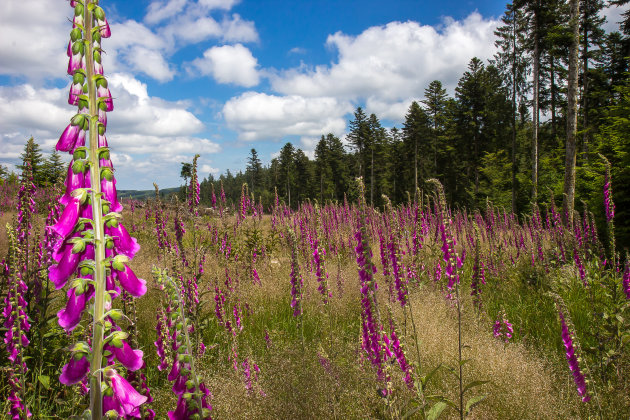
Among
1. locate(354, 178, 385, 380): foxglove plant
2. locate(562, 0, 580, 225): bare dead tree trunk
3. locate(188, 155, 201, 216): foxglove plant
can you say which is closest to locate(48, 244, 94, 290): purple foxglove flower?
locate(354, 178, 385, 380): foxglove plant

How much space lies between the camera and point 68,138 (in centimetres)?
97

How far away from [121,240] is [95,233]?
0.47ft

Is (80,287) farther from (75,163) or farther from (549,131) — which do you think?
(549,131)

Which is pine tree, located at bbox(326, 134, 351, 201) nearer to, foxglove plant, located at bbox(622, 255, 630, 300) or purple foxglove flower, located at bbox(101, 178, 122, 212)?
foxglove plant, located at bbox(622, 255, 630, 300)

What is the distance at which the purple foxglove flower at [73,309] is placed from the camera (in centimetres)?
93

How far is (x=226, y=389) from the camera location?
116 inches

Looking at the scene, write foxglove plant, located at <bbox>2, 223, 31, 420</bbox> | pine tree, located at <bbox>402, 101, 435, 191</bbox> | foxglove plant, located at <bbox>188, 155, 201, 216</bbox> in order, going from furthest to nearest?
1. pine tree, located at <bbox>402, 101, 435, 191</bbox>
2. foxglove plant, located at <bbox>188, 155, 201, 216</bbox>
3. foxglove plant, located at <bbox>2, 223, 31, 420</bbox>

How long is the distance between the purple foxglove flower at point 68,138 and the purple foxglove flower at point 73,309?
1.42 ft

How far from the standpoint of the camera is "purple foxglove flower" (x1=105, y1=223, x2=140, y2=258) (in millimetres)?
1018

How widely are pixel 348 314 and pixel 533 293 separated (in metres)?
3.73

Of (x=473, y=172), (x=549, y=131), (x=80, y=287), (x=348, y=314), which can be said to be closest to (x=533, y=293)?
(x=348, y=314)

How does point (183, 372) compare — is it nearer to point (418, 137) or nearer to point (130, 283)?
point (130, 283)

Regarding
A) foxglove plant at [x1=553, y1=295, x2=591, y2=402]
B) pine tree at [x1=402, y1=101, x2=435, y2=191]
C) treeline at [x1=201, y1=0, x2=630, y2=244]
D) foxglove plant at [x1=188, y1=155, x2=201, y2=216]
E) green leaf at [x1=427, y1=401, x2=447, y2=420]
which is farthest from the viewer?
pine tree at [x1=402, y1=101, x2=435, y2=191]

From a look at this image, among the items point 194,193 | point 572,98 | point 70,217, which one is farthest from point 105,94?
point 572,98
